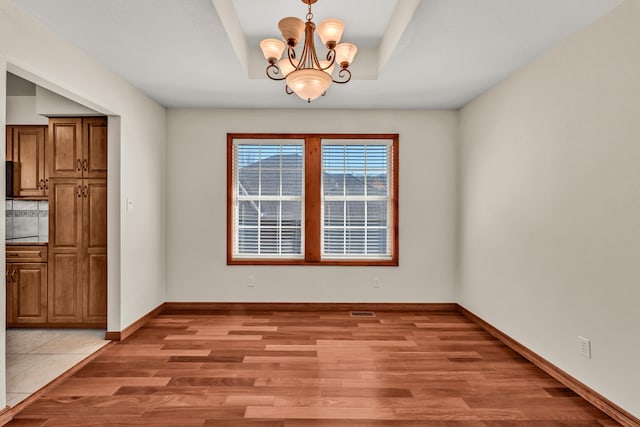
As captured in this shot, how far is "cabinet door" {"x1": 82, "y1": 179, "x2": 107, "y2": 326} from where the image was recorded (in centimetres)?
362

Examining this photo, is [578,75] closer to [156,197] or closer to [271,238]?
[271,238]

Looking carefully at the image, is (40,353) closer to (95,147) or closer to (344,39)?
(95,147)

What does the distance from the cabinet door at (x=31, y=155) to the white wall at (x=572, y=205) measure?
485 cm

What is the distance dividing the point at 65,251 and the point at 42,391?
1.62m

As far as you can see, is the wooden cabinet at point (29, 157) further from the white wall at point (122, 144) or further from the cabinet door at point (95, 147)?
the white wall at point (122, 144)

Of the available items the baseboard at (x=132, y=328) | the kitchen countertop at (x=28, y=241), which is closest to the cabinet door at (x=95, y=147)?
the kitchen countertop at (x=28, y=241)

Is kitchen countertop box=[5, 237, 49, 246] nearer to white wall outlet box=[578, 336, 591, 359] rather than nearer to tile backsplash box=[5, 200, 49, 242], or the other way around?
tile backsplash box=[5, 200, 49, 242]

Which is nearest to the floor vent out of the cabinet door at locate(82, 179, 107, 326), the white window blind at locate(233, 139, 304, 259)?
the white window blind at locate(233, 139, 304, 259)

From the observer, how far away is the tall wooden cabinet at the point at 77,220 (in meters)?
3.60

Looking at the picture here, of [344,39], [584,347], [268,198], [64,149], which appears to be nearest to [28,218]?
[64,149]

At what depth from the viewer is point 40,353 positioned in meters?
3.09

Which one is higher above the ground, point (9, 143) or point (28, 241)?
point (9, 143)

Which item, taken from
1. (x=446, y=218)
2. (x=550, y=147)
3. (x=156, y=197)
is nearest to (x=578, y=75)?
(x=550, y=147)

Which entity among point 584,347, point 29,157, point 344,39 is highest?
point 344,39
